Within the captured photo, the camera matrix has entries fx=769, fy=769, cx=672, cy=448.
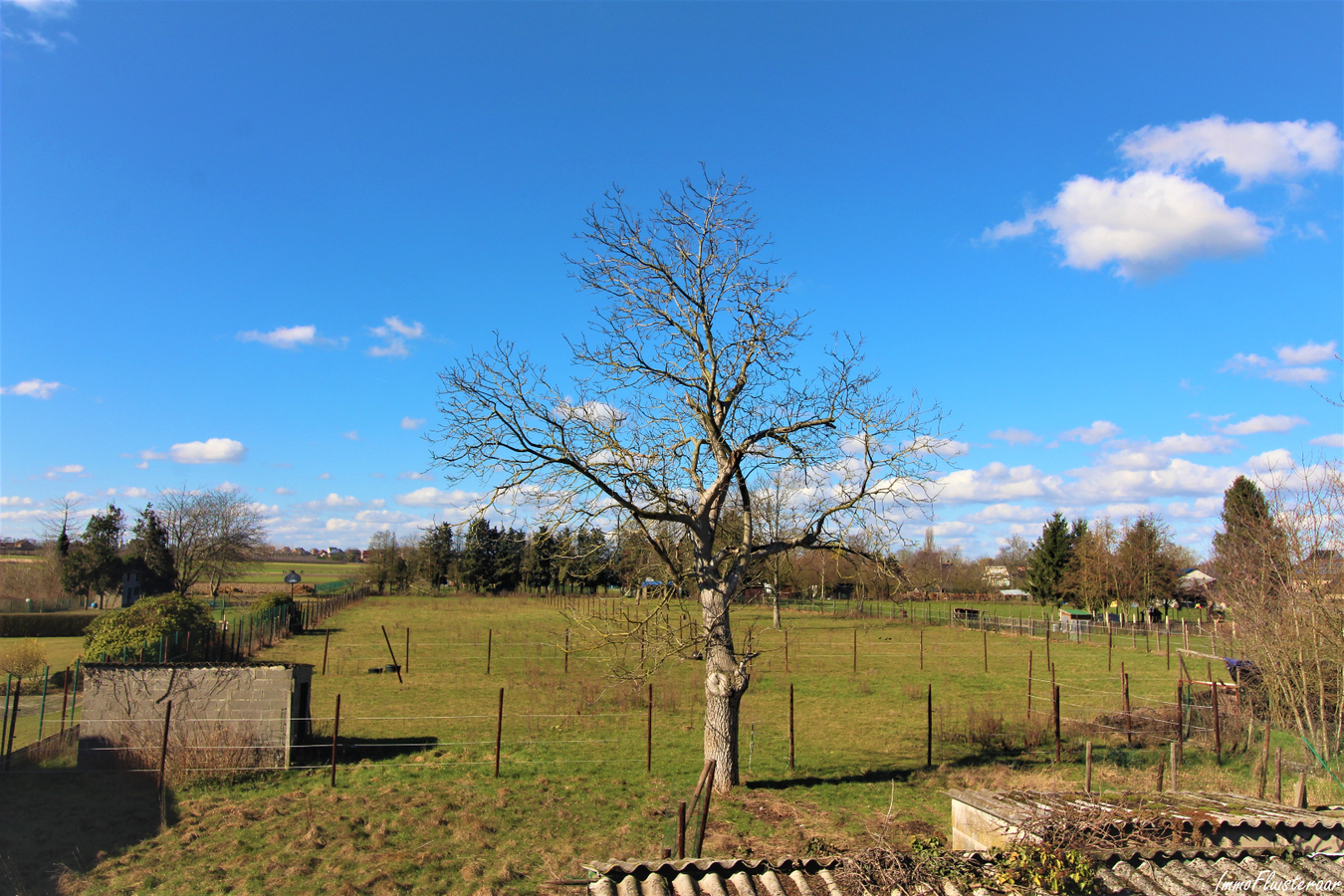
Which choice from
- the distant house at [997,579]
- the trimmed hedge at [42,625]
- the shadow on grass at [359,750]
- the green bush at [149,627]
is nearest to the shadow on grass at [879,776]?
the shadow on grass at [359,750]

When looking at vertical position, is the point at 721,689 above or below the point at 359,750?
above

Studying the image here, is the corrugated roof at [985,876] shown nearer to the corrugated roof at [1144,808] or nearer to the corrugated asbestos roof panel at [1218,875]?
the corrugated asbestos roof panel at [1218,875]

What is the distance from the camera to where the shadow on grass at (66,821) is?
9383mm

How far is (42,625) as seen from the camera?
38.4m

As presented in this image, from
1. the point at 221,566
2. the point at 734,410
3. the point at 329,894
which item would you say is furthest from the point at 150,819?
the point at 221,566

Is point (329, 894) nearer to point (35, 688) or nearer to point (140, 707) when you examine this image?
point (140, 707)

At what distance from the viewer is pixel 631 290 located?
1273cm

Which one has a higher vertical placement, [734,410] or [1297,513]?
[734,410]

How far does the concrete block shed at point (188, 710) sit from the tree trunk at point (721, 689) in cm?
756

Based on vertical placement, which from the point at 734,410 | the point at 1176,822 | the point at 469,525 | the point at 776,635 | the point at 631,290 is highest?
the point at 631,290

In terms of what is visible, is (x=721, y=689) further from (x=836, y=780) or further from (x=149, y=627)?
(x=149, y=627)

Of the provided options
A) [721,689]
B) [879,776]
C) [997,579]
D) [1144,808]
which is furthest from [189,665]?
[997,579]

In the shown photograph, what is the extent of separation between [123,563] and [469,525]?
5750 centimetres

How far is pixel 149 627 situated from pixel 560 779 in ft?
44.3
